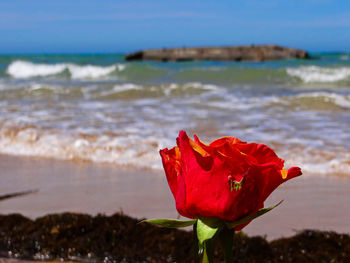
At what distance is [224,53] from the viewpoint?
3997 centimetres

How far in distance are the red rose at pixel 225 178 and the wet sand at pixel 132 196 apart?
192cm

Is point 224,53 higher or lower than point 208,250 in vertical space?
lower

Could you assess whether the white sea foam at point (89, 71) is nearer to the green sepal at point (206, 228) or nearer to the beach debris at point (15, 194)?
the beach debris at point (15, 194)

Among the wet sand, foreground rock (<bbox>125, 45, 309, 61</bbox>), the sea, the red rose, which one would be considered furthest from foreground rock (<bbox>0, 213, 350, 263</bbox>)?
foreground rock (<bbox>125, 45, 309, 61</bbox>)

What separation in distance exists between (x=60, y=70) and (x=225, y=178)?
76.5 feet

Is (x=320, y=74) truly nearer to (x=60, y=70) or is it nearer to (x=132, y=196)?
(x=60, y=70)

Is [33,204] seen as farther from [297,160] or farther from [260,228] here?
[297,160]

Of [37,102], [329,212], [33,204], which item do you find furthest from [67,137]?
[37,102]

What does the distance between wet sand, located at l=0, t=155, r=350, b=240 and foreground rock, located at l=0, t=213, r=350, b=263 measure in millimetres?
327

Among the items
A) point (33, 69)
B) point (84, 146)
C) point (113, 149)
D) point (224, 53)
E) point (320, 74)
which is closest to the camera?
point (113, 149)

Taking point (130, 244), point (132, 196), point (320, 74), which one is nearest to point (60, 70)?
point (320, 74)

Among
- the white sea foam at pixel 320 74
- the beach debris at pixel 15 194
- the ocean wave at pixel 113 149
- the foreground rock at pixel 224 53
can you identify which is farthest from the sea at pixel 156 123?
the foreground rock at pixel 224 53

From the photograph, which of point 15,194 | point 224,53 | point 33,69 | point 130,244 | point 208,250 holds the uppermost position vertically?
point 208,250

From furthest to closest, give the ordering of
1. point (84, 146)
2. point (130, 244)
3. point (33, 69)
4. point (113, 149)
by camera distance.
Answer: point (33, 69) → point (84, 146) → point (113, 149) → point (130, 244)
